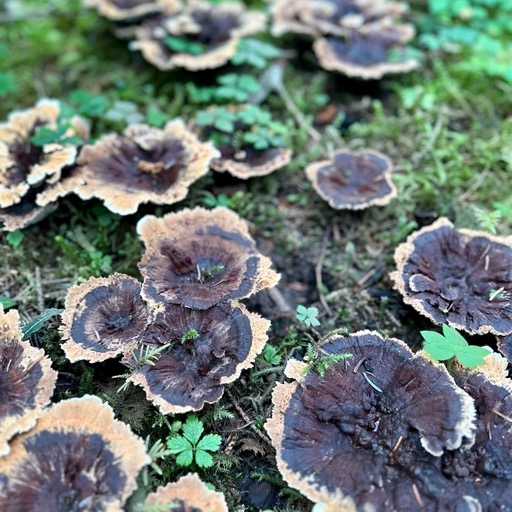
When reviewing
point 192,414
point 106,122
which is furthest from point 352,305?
point 106,122

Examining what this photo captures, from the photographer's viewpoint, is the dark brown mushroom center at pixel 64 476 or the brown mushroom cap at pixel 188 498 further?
the brown mushroom cap at pixel 188 498

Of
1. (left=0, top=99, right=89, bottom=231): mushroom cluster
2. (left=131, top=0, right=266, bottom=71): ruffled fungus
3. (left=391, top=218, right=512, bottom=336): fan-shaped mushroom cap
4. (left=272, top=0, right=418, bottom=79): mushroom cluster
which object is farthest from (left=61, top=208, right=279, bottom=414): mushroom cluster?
(left=272, top=0, right=418, bottom=79): mushroom cluster

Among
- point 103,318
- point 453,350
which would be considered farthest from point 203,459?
point 453,350

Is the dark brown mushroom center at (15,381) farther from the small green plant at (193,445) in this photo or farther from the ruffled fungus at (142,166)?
the ruffled fungus at (142,166)

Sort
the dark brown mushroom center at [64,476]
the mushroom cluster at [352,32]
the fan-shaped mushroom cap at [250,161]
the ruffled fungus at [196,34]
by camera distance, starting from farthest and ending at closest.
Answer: the mushroom cluster at [352,32] < the ruffled fungus at [196,34] < the fan-shaped mushroom cap at [250,161] < the dark brown mushroom center at [64,476]

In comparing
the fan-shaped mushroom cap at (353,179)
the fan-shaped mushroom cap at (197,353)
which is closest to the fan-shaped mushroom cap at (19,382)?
the fan-shaped mushroom cap at (197,353)
